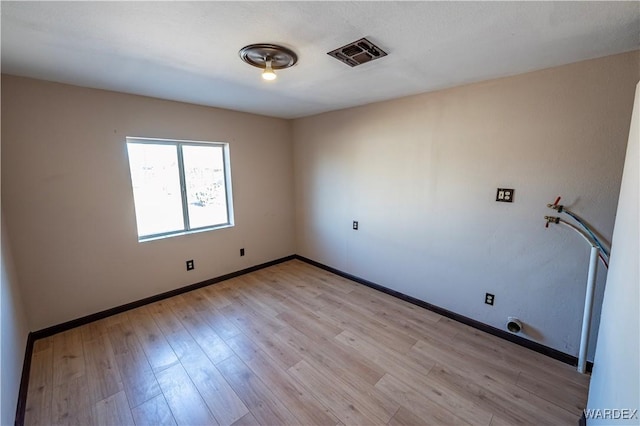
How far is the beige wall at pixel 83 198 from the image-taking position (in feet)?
7.12

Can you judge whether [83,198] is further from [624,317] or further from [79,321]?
[624,317]

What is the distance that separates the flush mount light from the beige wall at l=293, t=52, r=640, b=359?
1491mm

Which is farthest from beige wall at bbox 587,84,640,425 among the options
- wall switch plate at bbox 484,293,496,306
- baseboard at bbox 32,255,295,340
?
baseboard at bbox 32,255,295,340

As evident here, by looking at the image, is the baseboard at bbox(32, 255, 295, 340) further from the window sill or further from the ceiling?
the ceiling

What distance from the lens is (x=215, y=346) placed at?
2.28 metres

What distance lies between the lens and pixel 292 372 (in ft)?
6.48

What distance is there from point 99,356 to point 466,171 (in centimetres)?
354

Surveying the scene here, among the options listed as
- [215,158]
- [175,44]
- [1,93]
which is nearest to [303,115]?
[215,158]

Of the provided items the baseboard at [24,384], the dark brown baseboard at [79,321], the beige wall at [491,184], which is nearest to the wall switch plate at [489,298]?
the beige wall at [491,184]

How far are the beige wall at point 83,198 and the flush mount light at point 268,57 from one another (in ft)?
5.39

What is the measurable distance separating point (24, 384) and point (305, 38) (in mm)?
2955

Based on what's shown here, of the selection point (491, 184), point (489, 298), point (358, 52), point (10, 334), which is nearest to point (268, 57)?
point (358, 52)

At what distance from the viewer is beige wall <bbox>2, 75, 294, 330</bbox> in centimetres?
217

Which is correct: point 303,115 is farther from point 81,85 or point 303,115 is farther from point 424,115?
point 81,85
